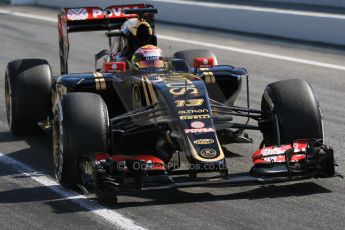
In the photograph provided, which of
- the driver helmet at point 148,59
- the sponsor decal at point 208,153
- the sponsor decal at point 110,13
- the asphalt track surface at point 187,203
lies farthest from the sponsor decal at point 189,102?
the sponsor decal at point 110,13

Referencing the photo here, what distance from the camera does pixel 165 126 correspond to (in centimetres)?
852

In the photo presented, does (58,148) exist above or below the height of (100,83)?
below

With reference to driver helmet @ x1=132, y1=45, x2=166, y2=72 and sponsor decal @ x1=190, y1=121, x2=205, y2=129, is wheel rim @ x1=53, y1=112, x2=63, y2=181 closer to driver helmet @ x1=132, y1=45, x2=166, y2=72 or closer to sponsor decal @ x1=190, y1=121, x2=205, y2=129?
sponsor decal @ x1=190, y1=121, x2=205, y2=129

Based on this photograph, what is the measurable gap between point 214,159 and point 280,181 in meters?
0.60

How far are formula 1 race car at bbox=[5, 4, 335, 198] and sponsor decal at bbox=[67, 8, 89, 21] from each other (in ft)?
3.86

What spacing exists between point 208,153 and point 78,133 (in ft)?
3.80

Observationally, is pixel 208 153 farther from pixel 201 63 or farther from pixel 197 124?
pixel 201 63

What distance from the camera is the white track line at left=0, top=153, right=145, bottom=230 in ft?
24.0

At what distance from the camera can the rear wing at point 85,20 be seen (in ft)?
37.6

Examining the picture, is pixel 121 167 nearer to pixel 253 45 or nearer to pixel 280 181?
pixel 280 181

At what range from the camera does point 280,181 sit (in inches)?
312

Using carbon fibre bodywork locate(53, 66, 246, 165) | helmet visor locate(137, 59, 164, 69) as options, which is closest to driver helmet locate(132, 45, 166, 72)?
helmet visor locate(137, 59, 164, 69)

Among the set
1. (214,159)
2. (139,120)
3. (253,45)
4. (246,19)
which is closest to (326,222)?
(214,159)

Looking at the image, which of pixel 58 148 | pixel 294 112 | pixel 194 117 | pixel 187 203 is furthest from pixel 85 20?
pixel 187 203
